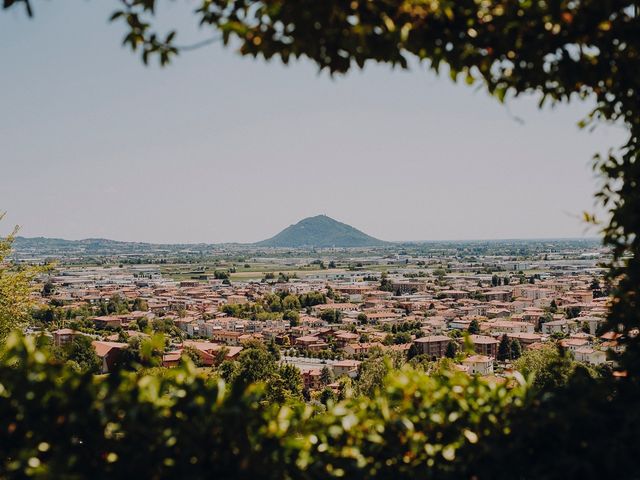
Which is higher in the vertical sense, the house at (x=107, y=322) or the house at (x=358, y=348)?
the house at (x=107, y=322)

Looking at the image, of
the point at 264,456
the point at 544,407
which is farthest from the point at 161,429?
the point at 544,407

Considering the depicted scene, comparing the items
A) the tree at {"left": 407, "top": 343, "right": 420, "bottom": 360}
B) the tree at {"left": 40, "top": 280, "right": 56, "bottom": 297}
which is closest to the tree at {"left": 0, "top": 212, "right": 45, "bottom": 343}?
the tree at {"left": 407, "top": 343, "right": 420, "bottom": 360}

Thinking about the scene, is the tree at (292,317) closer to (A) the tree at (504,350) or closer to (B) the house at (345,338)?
(B) the house at (345,338)

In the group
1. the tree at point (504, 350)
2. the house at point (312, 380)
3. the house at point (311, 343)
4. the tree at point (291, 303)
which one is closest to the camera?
the house at point (312, 380)

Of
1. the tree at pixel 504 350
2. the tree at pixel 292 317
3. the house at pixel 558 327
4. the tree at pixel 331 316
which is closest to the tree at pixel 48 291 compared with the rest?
the tree at pixel 292 317

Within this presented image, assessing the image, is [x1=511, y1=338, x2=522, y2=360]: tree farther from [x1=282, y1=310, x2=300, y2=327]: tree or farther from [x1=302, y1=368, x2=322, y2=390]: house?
[x1=282, y1=310, x2=300, y2=327]: tree

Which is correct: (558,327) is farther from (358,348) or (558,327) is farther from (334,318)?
(334,318)

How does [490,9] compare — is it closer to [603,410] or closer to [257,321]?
[603,410]
